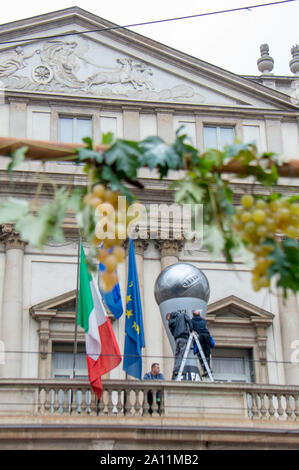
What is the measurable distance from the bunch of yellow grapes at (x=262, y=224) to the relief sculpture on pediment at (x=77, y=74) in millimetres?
21549

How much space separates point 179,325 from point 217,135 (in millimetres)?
9831

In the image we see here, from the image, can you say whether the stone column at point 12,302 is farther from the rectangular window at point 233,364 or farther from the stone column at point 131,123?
the rectangular window at point 233,364

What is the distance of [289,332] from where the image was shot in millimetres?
23719

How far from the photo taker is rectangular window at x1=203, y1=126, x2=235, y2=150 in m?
25.8

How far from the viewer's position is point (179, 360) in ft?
58.0

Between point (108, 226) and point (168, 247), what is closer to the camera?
point (108, 226)

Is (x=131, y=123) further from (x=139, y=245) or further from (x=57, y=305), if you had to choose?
(x=57, y=305)

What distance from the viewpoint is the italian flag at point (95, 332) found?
60.5ft

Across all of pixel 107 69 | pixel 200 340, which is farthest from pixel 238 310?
pixel 107 69

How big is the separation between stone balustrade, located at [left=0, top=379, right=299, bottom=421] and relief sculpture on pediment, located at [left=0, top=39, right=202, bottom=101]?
33.1ft

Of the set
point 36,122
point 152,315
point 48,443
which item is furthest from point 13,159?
point 36,122

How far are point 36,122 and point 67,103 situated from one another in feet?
3.29

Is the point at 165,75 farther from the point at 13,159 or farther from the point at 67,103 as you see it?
the point at 13,159

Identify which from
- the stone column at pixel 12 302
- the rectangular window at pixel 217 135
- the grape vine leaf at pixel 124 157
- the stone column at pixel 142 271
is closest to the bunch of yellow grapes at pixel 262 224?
the grape vine leaf at pixel 124 157
